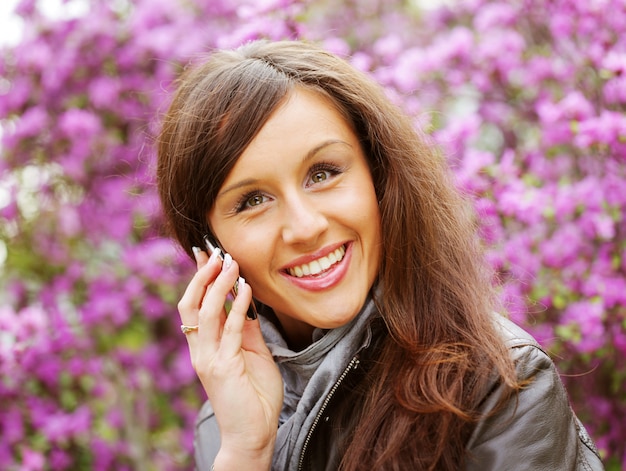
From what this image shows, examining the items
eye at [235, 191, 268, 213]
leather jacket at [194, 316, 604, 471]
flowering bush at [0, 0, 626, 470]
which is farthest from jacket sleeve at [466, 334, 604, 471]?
flowering bush at [0, 0, 626, 470]

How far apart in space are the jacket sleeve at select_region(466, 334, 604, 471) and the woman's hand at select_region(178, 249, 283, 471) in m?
0.51

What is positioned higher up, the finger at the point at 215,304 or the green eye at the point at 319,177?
the green eye at the point at 319,177

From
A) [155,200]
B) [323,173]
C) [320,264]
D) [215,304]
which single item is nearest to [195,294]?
[215,304]

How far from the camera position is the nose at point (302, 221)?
61.9 inches

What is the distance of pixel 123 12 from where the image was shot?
3.64 meters

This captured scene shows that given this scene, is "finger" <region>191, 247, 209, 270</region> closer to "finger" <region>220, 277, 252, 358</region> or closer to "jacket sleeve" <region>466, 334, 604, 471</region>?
"finger" <region>220, 277, 252, 358</region>

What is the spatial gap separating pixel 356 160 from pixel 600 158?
1.53m

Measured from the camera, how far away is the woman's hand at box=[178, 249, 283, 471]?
5.49ft

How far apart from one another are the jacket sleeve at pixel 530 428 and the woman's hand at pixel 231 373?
0.51m

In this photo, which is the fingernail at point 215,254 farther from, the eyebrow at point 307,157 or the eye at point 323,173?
the eye at point 323,173

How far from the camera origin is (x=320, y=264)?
1.63 meters

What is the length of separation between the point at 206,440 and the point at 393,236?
0.92m

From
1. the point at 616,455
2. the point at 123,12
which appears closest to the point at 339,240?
the point at 616,455

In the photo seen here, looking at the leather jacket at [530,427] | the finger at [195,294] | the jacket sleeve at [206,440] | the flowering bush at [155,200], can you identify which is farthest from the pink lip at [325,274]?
the flowering bush at [155,200]
